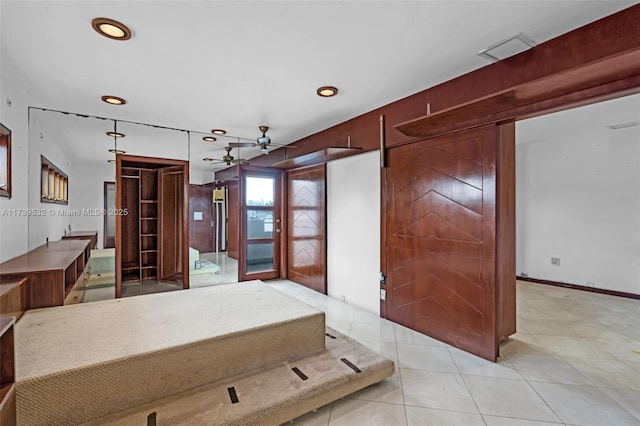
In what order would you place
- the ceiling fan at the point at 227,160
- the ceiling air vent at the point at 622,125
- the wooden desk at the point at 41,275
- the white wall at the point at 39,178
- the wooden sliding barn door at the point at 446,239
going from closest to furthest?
the wooden desk at the point at 41,275, the wooden sliding barn door at the point at 446,239, the white wall at the point at 39,178, the ceiling air vent at the point at 622,125, the ceiling fan at the point at 227,160

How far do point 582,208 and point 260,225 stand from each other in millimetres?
5658

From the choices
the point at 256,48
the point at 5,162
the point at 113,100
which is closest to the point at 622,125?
the point at 256,48

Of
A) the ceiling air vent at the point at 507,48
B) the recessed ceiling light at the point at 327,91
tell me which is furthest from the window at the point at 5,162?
the ceiling air vent at the point at 507,48

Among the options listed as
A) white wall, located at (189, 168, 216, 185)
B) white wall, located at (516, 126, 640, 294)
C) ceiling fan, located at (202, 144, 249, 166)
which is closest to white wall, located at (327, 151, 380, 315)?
ceiling fan, located at (202, 144, 249, 166)

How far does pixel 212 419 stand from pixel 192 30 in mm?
2441

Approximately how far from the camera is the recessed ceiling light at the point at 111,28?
188 cm

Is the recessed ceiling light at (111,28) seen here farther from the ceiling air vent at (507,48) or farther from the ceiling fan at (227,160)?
the ceiling fan at (227,160)

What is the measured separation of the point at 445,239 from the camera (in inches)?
116

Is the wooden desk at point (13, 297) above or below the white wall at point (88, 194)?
below

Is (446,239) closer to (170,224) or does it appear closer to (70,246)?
(170,224)

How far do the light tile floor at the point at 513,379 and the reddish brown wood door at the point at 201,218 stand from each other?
8.61 ft

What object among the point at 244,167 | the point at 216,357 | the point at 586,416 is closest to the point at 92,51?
the point at 216,357

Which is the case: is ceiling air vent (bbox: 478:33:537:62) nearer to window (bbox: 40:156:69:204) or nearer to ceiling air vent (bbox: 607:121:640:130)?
ceiling air vent (bbox: 607:121:640:130)

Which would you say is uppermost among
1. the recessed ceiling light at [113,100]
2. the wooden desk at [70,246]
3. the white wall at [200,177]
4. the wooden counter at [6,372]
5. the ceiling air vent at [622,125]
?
the ceiling air vent at [622,125]
